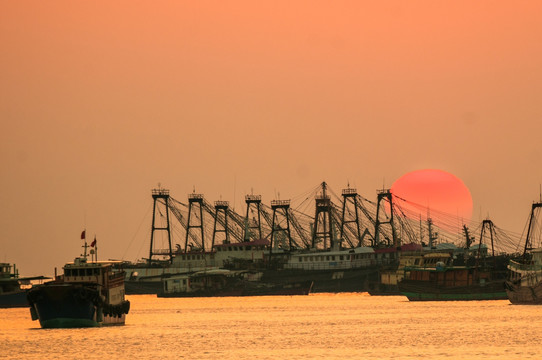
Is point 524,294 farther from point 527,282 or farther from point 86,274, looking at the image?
point 86,274

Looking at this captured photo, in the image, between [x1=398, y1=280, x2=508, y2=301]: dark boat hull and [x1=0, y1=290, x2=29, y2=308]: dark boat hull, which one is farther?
[x1=0, y1=290, x2=29, y2=308]: dark boat hull

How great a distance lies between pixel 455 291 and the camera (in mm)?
168000

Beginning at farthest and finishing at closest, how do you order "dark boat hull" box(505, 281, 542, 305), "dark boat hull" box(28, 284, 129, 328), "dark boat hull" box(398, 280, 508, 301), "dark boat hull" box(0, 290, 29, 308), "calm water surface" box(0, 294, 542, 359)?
"dark boat hull" box(0, 290, 29, 308) < "dark boat hull" box(398, 280, 508, 301) < "dark boat hull" box(505, 281, 542, 305) < "dark boat hull" box(28, 284, 129, 328) < "calm water surface" box(0, 294, 542, 359)

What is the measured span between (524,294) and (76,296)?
6529 cm

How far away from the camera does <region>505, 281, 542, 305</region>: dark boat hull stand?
143 meters

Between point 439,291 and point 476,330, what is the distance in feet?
208

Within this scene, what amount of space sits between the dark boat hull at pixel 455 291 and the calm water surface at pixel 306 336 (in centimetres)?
1390

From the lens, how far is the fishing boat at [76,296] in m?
108

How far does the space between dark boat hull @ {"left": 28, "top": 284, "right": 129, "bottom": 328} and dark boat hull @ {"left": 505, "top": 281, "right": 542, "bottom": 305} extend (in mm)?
58617

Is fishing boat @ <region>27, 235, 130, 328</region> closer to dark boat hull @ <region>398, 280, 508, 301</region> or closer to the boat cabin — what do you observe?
the boat cabin

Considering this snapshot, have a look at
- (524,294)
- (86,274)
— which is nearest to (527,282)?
(524,294)

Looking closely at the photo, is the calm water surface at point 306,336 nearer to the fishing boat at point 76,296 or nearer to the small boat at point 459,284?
the fishing boat at point 76,296

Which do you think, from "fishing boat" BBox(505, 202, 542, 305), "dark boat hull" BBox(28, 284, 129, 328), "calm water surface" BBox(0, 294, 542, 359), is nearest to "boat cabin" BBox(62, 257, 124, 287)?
"dark boat hull" BBox(28, 284, 129, 328)

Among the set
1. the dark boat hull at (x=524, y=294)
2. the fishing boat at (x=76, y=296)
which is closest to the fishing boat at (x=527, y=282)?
the dark boat hull at (x=524, y=294)
